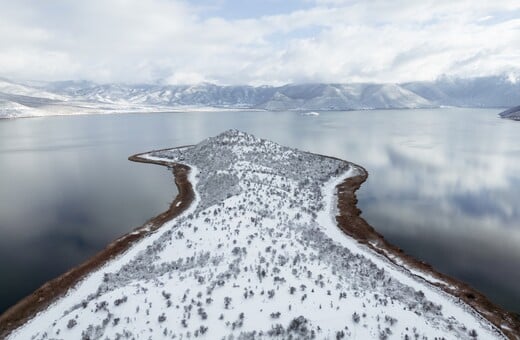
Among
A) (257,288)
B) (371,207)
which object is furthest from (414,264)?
(371,207)

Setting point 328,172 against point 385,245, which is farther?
point 328,172

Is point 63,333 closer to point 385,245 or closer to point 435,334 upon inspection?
point 435,334

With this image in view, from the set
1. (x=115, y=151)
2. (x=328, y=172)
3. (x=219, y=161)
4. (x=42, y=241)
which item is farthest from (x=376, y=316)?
(x=115, y=151)

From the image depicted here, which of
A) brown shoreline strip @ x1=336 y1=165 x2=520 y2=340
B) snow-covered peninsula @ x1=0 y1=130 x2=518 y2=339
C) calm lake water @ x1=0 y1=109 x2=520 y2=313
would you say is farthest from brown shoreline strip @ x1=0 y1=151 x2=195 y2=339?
brown shoreline strip @ x1=336 y1=165 x2=520 y2=340

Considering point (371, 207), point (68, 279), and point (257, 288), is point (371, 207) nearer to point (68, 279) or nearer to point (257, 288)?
point (257, 288)

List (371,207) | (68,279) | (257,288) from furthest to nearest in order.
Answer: (371,207) < (68,279) < (257,288)

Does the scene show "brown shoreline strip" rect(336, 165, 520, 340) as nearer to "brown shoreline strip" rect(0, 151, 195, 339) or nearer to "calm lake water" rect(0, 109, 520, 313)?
"calm lake water" rect(0, 109, 520, 313)
